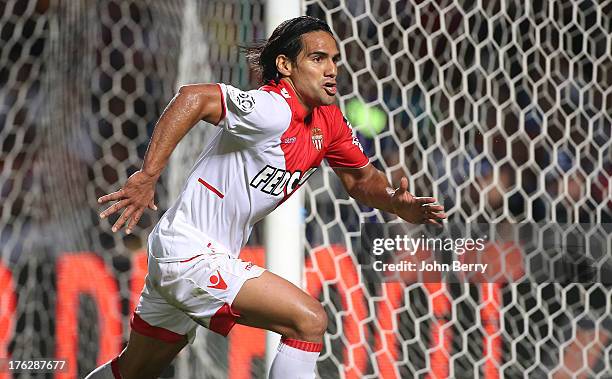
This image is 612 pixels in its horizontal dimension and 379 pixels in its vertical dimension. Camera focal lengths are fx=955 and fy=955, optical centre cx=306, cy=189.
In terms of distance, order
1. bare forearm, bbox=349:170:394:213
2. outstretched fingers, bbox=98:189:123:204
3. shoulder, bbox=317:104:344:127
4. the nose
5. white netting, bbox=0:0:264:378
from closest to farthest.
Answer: outstretched fingers, bbox=98:189:123:204 → the nose → shoulder, bbox=317:104:344:127 → bare forearm, bbox=349:170:394:213 → white netting, bbox=0:0:264:378

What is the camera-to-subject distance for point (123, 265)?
375 cm

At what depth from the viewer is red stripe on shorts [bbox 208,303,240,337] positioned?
8.02 ft

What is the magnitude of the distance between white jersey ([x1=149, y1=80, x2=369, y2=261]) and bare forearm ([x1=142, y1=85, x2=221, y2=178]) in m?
0.15

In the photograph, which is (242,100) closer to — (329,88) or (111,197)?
(329,88)

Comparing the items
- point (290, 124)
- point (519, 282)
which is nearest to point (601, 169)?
point (519, 282)

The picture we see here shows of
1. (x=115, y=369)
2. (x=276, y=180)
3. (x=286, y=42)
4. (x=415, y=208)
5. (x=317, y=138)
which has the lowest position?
(x=115, y=369)

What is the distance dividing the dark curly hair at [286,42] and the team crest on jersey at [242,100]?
269 millimetres

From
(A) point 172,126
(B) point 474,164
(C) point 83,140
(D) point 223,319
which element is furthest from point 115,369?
(B) point 474,164

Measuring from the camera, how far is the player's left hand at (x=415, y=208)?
276 cm

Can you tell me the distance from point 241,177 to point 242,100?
0.24 m

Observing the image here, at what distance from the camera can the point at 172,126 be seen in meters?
2.29

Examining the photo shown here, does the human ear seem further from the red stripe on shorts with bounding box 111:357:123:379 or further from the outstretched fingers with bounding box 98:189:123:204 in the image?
the red stripe on shorts with bounding box 111:357:123:379

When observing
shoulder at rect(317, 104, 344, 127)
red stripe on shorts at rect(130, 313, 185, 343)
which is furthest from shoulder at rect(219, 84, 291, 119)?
red stripe on shorts at rect(130, 313, 185, 343)

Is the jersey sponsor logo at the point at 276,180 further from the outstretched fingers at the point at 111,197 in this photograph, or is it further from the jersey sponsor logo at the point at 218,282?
the outstretched fingers at the point at 111,197
